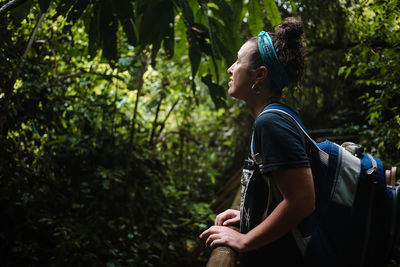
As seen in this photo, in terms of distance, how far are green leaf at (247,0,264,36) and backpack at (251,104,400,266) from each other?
103 cm

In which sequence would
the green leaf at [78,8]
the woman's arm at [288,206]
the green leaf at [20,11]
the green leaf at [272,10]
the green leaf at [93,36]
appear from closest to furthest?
the woman's arm at [288,206]
the green leaf at [78,8]
the green leaf at [20,11]
the green leaf at [272,10]
the green leaf at [93,36]

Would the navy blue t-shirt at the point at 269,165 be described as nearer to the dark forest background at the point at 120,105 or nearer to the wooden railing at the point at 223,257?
the wooden railing at the point at 223,257

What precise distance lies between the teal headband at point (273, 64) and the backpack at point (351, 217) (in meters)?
0.33

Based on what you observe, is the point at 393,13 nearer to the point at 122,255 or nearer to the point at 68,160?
the point at 122,255

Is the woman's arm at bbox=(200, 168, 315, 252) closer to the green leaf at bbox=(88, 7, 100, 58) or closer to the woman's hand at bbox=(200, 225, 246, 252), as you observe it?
the woman's hand at bbox=(200, 225, 246, 252)

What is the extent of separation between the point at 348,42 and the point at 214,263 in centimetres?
408

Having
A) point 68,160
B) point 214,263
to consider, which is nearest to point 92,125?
point 68,160

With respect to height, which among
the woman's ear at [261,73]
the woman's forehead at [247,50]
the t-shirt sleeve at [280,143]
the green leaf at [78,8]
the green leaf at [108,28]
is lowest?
the t-shirt sleeve at [280,143]

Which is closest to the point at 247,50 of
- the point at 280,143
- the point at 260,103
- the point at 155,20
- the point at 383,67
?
the point at 260,103

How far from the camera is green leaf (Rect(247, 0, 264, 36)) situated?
5.51 feet

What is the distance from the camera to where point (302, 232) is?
876 mm

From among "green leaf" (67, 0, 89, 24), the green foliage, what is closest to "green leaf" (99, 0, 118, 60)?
"green leaf" (67, 0, 89, 24)

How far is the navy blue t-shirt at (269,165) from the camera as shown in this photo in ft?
2.77

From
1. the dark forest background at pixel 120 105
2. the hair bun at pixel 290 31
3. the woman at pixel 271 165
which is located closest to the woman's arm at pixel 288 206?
the woman at pixel 271 165
